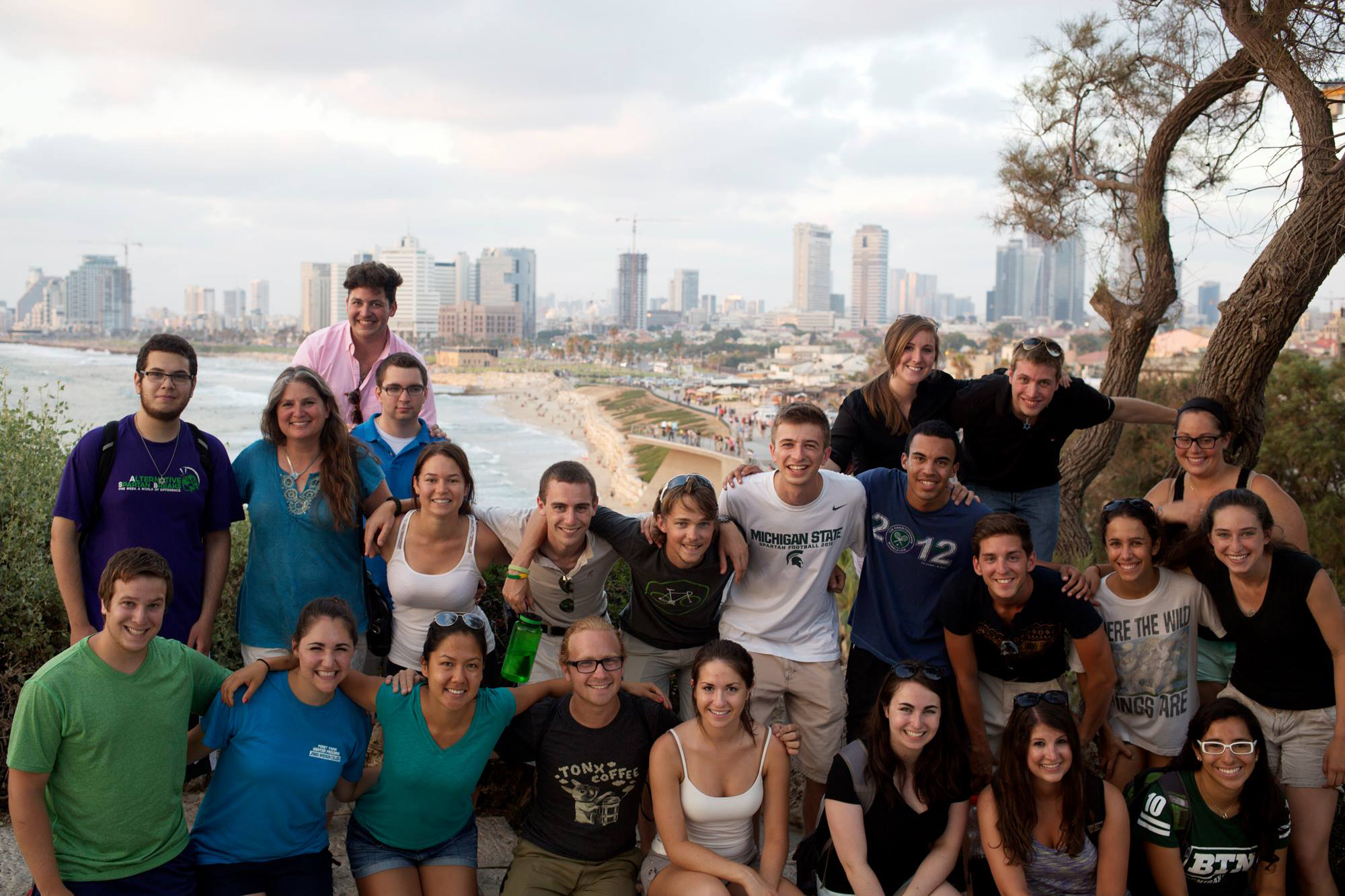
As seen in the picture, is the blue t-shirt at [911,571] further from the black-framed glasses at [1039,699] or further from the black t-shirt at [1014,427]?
the black t-shirt at [1014,427]

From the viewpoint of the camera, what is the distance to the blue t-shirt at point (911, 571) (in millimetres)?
4305

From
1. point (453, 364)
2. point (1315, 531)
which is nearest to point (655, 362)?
point (453, 364)

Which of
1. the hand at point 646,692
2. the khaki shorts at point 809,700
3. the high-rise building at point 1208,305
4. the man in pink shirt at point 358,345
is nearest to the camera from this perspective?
the hand at point 646,692

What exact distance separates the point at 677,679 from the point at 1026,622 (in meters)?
1.63

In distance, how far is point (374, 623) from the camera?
4.25 metres

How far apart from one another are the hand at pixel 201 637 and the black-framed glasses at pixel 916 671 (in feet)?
9.26

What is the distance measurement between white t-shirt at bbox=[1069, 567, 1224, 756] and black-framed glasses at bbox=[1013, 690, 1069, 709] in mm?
474

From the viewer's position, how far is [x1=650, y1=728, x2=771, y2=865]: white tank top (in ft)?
12.3

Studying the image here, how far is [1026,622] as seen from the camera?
408 cm

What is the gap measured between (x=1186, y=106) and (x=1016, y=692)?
298 inches

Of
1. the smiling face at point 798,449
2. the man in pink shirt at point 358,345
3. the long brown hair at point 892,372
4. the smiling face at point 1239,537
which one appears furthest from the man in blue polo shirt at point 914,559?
the man in pink shirt at point 358,345

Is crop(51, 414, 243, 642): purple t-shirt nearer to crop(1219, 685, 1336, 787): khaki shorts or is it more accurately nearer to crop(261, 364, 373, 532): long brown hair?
crop(261, 364, 373, 532): long brown hair

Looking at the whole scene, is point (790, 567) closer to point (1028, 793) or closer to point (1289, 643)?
point (1028, 793)

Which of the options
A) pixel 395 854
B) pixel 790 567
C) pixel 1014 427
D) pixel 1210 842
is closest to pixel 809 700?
pixel 790 567
